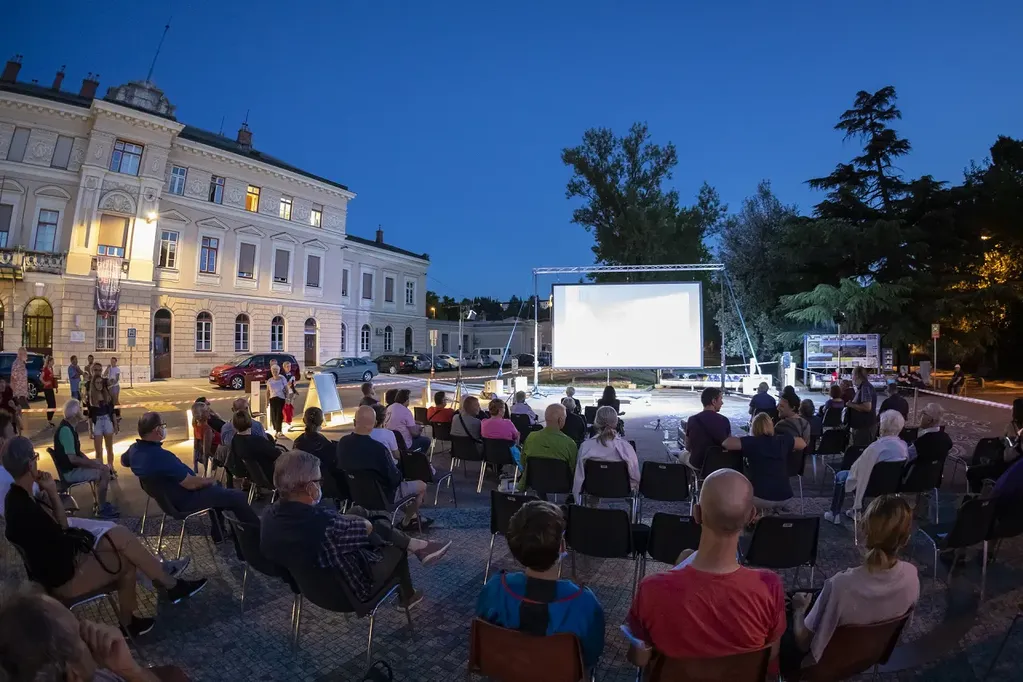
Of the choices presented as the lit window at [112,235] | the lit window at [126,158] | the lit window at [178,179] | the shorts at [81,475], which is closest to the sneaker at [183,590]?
the shorts at [81,475]

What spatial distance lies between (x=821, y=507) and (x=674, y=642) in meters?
5.01

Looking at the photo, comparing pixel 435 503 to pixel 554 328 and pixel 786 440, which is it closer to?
pixel 786 440

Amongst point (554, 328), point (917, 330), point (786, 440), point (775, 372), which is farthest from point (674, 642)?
point (917, 330)

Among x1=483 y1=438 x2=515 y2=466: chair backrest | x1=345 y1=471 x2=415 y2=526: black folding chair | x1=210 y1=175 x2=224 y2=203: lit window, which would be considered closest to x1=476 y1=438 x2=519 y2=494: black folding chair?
x1=483 y1=438 x2=515 y2=466: chair backrest

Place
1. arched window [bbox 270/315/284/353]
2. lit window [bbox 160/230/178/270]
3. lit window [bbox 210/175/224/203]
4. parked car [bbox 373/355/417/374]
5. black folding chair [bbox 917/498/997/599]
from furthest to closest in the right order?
parked car [bbox 373/355/417/374]
arched window [bbox 270/315/284/353]
lit window [bbox 210/175/224/203]
lit window [bbox 160/230/178/270]
black folding chair [bbox 917/498/997/599]

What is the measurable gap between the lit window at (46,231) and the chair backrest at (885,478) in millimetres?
26530

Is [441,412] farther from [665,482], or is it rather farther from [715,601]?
[715,601]

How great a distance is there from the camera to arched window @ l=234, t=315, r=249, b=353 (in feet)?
88.0

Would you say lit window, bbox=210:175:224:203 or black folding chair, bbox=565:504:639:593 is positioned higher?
lit window, bbox=210:175:224:203

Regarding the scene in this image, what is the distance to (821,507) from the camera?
6.04 meters

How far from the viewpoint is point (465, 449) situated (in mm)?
6742

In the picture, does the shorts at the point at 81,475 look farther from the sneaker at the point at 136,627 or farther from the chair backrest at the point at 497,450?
the chair backrest at the point at 497,450

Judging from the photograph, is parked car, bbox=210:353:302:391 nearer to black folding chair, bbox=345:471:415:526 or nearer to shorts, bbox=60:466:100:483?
shorts, bbox=60:466:100:483

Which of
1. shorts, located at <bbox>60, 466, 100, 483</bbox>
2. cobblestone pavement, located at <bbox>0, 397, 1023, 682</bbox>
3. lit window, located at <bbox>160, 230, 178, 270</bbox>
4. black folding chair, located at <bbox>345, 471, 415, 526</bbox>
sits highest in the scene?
lit window, located at <bbox>160, 230, 178, 270</bbox>
